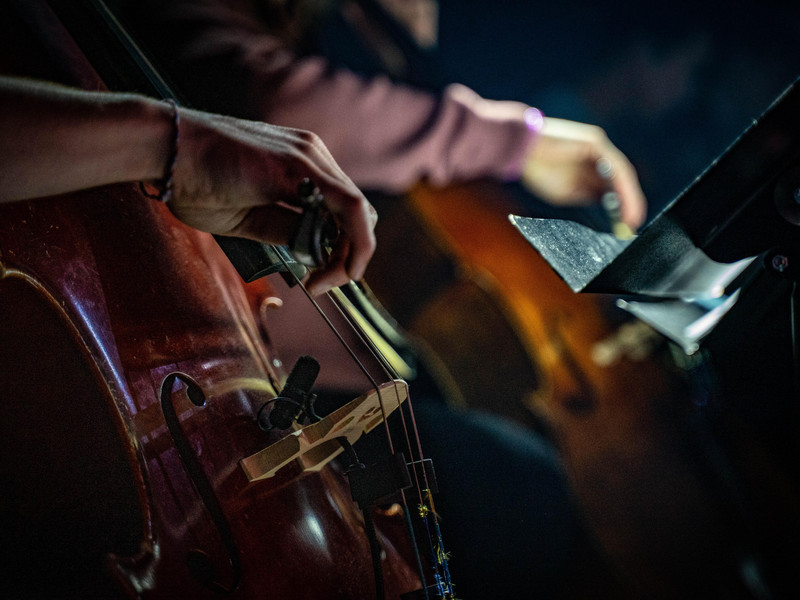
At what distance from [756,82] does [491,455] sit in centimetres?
124

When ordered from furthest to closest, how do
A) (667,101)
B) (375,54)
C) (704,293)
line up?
(667,101), (375,54), (704,293)

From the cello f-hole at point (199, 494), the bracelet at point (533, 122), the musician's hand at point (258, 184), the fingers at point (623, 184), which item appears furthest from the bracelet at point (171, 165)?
the fingers at point (623, 184)

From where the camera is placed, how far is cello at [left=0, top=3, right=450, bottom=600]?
14.2 inches

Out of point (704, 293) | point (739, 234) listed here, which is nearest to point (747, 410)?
point (704, 293)

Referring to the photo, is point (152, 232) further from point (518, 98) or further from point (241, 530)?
point (518, 98)

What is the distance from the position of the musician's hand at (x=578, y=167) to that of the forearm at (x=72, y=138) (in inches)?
32.4

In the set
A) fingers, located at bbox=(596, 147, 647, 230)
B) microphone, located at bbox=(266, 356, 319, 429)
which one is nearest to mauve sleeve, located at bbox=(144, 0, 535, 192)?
fingers, located at bbox=(596, 147, 647, 230)

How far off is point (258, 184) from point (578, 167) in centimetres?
88

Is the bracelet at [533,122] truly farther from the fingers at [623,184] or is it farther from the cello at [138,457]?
the cello at [138,457]

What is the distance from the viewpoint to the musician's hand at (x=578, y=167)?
103 centimetres

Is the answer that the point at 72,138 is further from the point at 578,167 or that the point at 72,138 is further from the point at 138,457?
the point at 578,167

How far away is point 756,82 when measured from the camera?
50.2 inches

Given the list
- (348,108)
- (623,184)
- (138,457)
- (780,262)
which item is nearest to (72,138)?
(138,457)

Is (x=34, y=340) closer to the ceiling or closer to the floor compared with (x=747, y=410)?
closer to the floor
